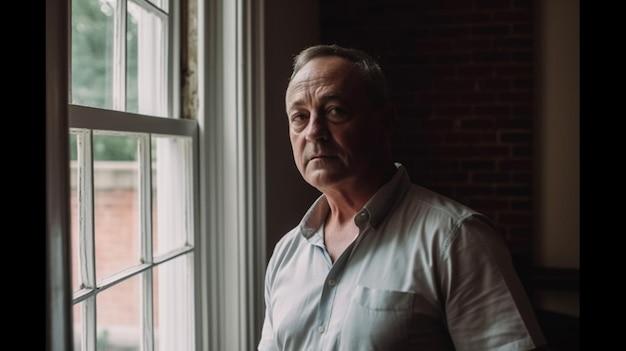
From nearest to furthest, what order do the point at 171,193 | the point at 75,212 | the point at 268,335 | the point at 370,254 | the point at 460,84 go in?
the point at 75,212
the point at 370,254
the point at 268,335
the point at 171,193
the point at 460,84

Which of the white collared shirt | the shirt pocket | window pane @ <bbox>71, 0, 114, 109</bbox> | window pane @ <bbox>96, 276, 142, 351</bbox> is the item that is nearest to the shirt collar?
the white collared shirt

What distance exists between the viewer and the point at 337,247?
1.19 m

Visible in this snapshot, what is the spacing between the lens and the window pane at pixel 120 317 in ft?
3.52

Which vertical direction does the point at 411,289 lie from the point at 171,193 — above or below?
below

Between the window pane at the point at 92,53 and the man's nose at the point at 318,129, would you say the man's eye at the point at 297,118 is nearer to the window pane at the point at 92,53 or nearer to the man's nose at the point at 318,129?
the man's nose at the point at 318,129

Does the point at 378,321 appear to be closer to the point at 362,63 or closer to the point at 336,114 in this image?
the point at 336,114

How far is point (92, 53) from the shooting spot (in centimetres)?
104

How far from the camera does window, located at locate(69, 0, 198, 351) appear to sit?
996 millimetres

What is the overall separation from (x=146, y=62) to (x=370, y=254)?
2.31ft

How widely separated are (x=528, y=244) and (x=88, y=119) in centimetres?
218

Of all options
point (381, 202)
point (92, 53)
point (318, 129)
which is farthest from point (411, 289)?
point (92, 53)

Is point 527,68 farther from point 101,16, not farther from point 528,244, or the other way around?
point 101,16

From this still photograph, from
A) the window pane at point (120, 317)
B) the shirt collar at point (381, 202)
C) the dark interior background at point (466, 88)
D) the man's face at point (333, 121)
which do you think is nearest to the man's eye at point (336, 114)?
the man's face at point (333, 121)

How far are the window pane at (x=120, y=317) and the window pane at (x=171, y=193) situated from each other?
15cm
